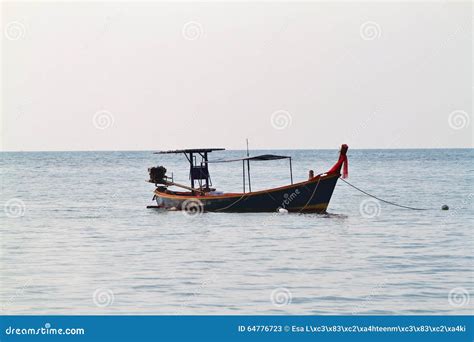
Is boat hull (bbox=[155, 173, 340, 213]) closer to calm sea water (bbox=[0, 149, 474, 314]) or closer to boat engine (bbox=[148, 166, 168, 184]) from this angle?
calm sea water (bbox=[0, 149, 474, 314])

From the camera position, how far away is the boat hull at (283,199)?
110 ft

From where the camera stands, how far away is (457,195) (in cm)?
5028

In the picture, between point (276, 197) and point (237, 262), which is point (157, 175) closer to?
point (276, 197)

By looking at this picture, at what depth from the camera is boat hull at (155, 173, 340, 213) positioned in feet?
110

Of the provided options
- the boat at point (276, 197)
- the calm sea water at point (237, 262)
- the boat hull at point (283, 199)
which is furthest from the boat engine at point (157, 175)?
the boat hull at point (283, 199)

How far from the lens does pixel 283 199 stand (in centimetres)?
3438

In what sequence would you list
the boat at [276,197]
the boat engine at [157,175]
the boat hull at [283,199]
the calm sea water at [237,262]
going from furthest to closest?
the boat engine at [157,175] → the boat hull at [283,199] → the boat at [276,197] → the calm sea water at [237,262]

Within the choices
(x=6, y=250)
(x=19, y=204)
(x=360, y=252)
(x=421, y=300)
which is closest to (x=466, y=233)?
(x=360, y=252)

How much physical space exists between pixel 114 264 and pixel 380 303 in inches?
304

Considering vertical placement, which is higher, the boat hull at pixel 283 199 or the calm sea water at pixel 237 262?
the boat hull at pixel 283 199

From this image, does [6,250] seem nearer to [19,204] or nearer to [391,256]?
[391,256]

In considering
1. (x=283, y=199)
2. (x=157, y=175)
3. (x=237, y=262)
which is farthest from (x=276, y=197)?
(x=237, y=262)

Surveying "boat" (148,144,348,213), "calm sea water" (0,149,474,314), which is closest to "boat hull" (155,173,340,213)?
"boat" (148,144,348,213)

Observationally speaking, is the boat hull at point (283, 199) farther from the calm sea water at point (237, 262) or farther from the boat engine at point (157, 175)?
the boat engine at point (157, 175)
